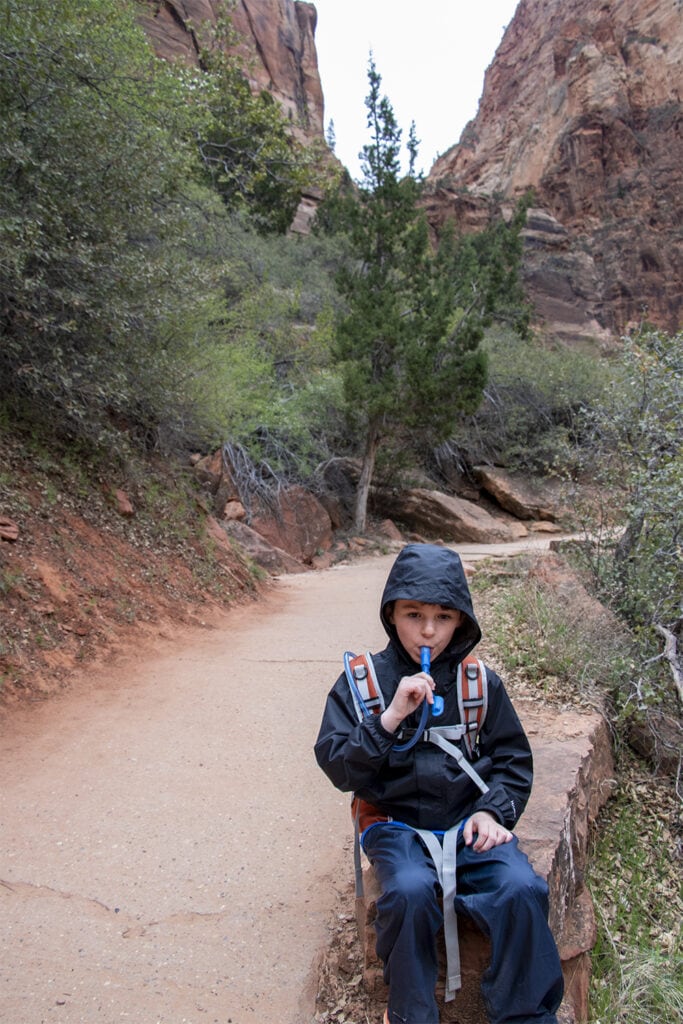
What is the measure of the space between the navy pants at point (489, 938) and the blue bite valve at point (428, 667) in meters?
0.42

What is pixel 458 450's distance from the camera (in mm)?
20984

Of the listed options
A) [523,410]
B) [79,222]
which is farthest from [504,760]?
[523,410]

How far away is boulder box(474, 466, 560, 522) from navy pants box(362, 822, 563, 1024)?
17762 mm

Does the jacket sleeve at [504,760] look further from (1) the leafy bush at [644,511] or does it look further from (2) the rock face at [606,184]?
(2) the rock face at [606,184]

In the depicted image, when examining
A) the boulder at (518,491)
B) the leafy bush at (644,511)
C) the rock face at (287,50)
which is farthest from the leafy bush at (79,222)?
the rock face at (287,50)

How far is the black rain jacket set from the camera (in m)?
2.01

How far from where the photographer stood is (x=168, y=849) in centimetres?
295

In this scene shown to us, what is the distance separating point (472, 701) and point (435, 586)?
1.25 feet

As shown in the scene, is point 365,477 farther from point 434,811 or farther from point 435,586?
point 434,811

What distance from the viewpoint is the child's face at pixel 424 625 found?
217 centimetres

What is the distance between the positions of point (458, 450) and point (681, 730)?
17066 millimetres

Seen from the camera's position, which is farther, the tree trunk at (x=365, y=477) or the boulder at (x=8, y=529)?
the tree trunk at (x=365, y=477)

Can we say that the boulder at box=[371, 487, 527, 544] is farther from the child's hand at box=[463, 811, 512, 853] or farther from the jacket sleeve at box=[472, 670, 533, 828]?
the child's hand at box=[463, 811, 512, 853]

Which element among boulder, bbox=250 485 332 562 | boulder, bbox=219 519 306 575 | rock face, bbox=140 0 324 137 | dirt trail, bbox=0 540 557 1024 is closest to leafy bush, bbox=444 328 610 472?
boulder, bbox=250 485 332 562
